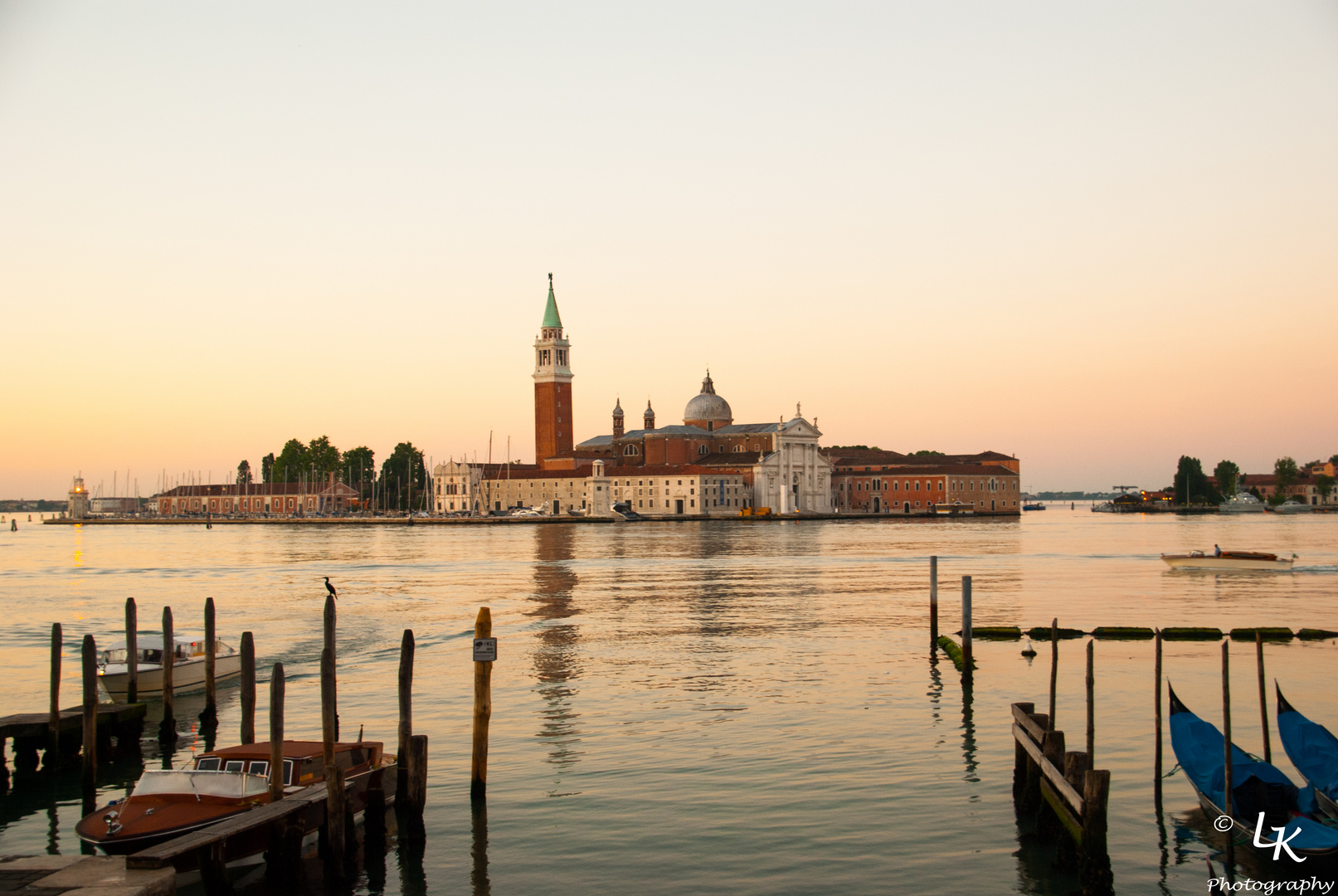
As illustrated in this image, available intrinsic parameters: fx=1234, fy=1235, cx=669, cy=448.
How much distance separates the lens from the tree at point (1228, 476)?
139 meters

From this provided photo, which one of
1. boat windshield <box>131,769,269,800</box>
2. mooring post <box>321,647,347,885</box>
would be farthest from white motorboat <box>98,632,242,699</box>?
mooring post <box>321,647,347,885</box>

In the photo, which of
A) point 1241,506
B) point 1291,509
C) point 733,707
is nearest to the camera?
point 733,707

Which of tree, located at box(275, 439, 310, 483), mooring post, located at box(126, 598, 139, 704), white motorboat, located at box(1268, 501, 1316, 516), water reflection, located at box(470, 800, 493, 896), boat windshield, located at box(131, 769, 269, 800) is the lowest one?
white motorboat, located at box(1268, 501, 1316, 516)

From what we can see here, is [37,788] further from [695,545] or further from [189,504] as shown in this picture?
[189,504]

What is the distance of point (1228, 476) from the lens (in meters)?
140

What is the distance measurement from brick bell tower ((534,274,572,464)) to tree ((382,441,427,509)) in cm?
1708

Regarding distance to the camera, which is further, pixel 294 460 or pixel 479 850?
pixel 294 460

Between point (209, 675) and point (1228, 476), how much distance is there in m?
143

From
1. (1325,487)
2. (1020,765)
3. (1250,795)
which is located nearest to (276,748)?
(1020,765)

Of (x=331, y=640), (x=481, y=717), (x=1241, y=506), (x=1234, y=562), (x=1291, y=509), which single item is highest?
(x=331, y=640)

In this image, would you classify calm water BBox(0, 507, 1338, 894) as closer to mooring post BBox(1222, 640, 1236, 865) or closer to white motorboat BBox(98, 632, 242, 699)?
mooring post BBox(1222, 640, 1236, 865)

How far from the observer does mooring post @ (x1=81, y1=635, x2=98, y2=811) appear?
38.1ft

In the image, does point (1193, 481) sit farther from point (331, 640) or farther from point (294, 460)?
point (331, 640)

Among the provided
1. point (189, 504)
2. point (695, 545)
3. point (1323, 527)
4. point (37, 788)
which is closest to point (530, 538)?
point (695, 545)
